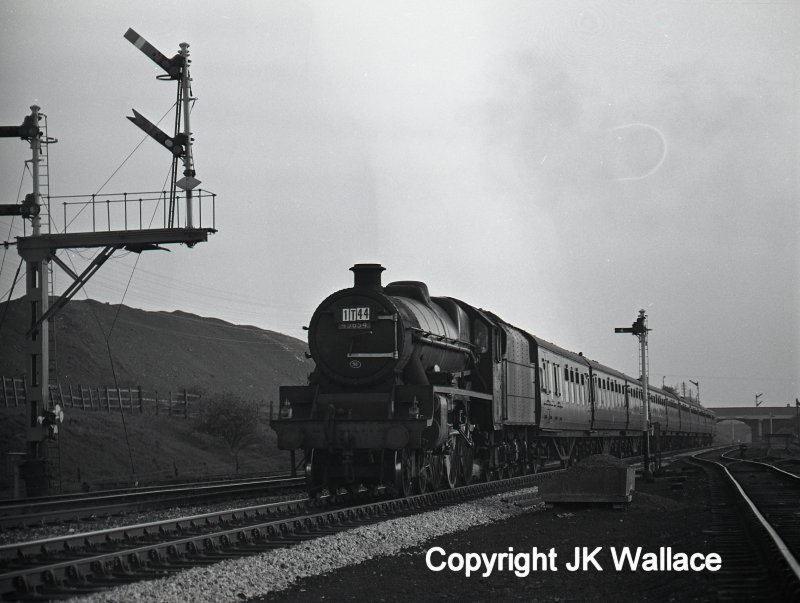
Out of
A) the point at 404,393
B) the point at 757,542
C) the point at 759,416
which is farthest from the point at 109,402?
the point at 759,416

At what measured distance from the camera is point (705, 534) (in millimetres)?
13000

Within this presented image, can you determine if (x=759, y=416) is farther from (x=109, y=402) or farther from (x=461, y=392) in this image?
(x=461, y=392)

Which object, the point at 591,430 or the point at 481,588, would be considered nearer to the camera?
the point at 481,588

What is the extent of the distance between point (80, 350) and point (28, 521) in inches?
3012

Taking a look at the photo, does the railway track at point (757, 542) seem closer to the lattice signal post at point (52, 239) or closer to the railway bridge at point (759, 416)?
the lattice signal post at point (52, 239)

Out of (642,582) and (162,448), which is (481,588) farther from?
(162,448)

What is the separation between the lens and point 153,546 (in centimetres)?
1015

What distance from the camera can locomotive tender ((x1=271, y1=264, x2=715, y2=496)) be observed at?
16.9 meters

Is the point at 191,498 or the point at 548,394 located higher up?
the point at 548,394

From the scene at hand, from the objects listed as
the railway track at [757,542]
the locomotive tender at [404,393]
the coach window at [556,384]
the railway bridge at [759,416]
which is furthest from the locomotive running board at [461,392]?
the railway bridge at [759,416]

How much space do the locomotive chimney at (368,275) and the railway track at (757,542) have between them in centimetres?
714

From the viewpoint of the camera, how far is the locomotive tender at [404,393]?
16922mm

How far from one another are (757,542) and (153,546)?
713cm

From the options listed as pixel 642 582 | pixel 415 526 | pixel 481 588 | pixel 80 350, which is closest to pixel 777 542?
pixel 642 582
